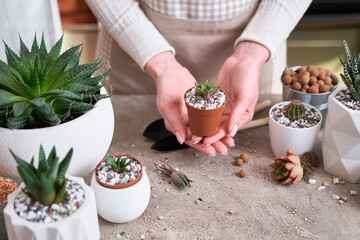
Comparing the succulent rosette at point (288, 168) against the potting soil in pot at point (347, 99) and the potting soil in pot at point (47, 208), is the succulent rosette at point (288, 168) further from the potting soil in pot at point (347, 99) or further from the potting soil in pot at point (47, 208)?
the potting soil in pot at point (47, 208)

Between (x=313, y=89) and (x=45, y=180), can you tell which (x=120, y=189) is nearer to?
(x=45, y=180)

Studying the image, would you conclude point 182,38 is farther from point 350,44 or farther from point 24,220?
point 350,44

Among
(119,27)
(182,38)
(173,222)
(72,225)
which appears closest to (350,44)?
(182,38)

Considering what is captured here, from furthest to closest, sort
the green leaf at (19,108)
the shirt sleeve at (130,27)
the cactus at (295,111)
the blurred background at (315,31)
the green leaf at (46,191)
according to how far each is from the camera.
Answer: the blurred background at (315,31), the shirt sleeve at (130,27), the cactus at (295,111), the green leaf at (19,108), the green leaf at (46,191)

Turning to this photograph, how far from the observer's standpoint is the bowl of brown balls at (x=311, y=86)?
1.24 m

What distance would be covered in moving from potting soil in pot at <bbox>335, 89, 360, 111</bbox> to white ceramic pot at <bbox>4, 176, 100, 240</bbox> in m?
0.67

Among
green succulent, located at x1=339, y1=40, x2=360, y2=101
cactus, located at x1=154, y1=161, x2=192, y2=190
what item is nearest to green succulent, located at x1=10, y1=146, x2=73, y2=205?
cactus, located at x1=154, y1=161, x2=192, y2=190

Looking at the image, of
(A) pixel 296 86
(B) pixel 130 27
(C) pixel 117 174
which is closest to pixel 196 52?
(B) pixel 130 27

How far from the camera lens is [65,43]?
3.53m

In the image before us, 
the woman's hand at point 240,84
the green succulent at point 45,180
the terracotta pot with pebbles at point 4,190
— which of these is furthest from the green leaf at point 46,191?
the woman's hand at point 240,84

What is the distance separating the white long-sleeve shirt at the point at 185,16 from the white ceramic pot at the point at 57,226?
2.25ft

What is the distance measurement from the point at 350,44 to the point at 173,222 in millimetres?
2840

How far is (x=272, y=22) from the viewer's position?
1.32 m

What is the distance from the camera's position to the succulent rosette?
3.34 ft
